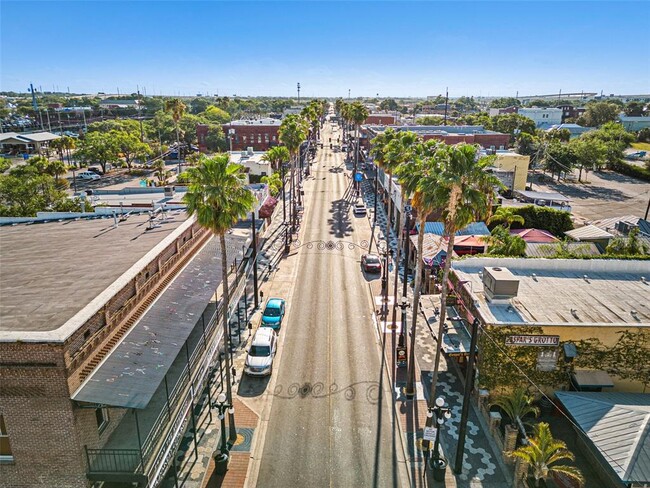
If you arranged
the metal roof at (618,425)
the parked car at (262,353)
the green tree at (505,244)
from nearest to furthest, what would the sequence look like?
1. the metal roof at (618,425)
2. the parked car at (262,353)
3. the green tree at (505,244)

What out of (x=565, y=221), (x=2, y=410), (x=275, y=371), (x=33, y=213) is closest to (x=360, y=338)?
(x=275, y=371)

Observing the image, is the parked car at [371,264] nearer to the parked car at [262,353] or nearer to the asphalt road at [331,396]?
the asphalt road at [331,396]

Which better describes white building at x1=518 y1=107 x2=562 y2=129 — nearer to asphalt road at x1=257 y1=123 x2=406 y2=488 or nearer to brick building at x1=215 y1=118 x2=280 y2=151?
brick building at x1=215 y1=118 x2=280 y2=151

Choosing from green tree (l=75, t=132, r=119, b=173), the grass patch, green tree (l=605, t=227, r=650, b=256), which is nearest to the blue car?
green tree (l=605, t=227, r=650, b=256)

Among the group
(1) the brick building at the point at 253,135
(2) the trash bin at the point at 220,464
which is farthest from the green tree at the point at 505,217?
(1) the brick building at the point at 253,135

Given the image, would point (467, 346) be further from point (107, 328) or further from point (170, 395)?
point (107, 328)

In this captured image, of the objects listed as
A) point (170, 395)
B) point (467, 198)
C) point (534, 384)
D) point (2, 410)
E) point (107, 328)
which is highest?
point (467, 198)

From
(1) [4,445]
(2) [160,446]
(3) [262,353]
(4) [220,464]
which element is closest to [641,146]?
(3) [262,353]
